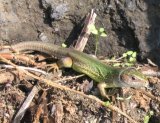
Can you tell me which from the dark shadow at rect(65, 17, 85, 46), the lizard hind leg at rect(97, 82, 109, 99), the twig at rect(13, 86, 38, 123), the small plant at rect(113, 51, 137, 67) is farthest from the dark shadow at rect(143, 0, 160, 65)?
the twig at rect(13, 86, 38, 123)

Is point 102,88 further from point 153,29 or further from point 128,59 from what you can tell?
point 153,29

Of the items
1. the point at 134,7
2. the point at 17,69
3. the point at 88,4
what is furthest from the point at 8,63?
the point at 134,7

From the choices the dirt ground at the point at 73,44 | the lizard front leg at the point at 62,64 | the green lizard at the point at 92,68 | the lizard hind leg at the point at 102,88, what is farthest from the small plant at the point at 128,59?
the lizard front leg at the point at 62,64

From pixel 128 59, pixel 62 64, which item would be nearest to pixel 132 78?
Answer: pixel 128 59

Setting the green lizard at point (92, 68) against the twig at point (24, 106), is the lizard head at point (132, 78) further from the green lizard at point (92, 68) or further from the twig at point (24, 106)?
the twig at point (24, 106)

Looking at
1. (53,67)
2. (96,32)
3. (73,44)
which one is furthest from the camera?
(73,44)

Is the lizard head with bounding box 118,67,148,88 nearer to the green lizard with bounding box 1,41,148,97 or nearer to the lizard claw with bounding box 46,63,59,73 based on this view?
the green lizard with bounding box 1,41,148,97
